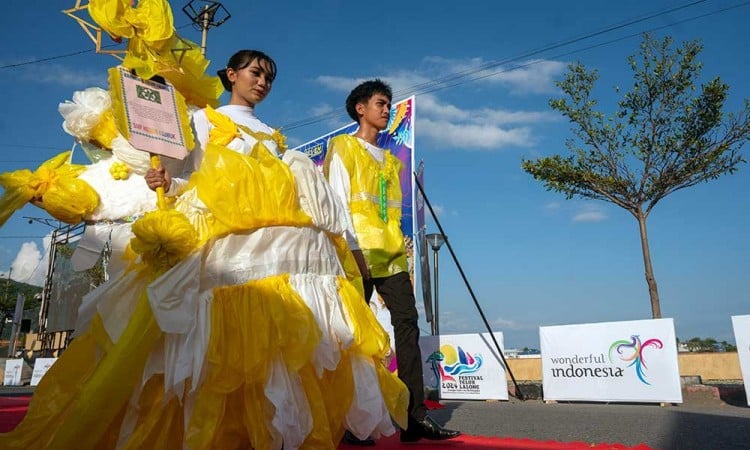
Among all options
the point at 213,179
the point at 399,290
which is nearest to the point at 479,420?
A: the point at 399,290

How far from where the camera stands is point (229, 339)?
74.5 inches

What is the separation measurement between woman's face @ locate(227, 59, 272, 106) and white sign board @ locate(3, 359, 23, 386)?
19589 millimetres

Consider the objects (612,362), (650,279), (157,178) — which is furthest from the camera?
(650,279)

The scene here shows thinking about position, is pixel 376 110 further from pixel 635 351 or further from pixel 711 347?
pixel 711 347

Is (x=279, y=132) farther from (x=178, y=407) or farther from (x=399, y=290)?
(x=178, y=407)

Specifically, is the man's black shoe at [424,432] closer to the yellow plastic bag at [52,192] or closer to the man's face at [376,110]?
the man's face at [376,110]

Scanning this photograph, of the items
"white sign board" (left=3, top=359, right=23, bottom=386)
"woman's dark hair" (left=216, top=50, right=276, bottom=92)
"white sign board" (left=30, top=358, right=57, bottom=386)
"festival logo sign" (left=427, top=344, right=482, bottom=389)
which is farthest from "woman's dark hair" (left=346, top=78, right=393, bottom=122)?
"white sign board" (left=3, top=359, right=23, bottom=386)

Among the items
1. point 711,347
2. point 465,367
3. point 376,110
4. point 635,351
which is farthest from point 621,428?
point 711,347

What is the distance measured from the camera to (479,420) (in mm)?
4340

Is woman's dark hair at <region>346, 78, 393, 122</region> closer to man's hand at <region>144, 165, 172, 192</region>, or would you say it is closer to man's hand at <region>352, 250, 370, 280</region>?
man's hand at <region>352, 250, 370, 280</region>

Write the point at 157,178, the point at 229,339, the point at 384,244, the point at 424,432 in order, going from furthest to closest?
the point at 384,244 → the point at 424,432 → the point at 157,178 → the point at 229,339

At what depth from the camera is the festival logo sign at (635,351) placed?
21.0ft

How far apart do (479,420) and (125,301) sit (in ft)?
10.4

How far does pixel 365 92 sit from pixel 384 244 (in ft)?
3.69
